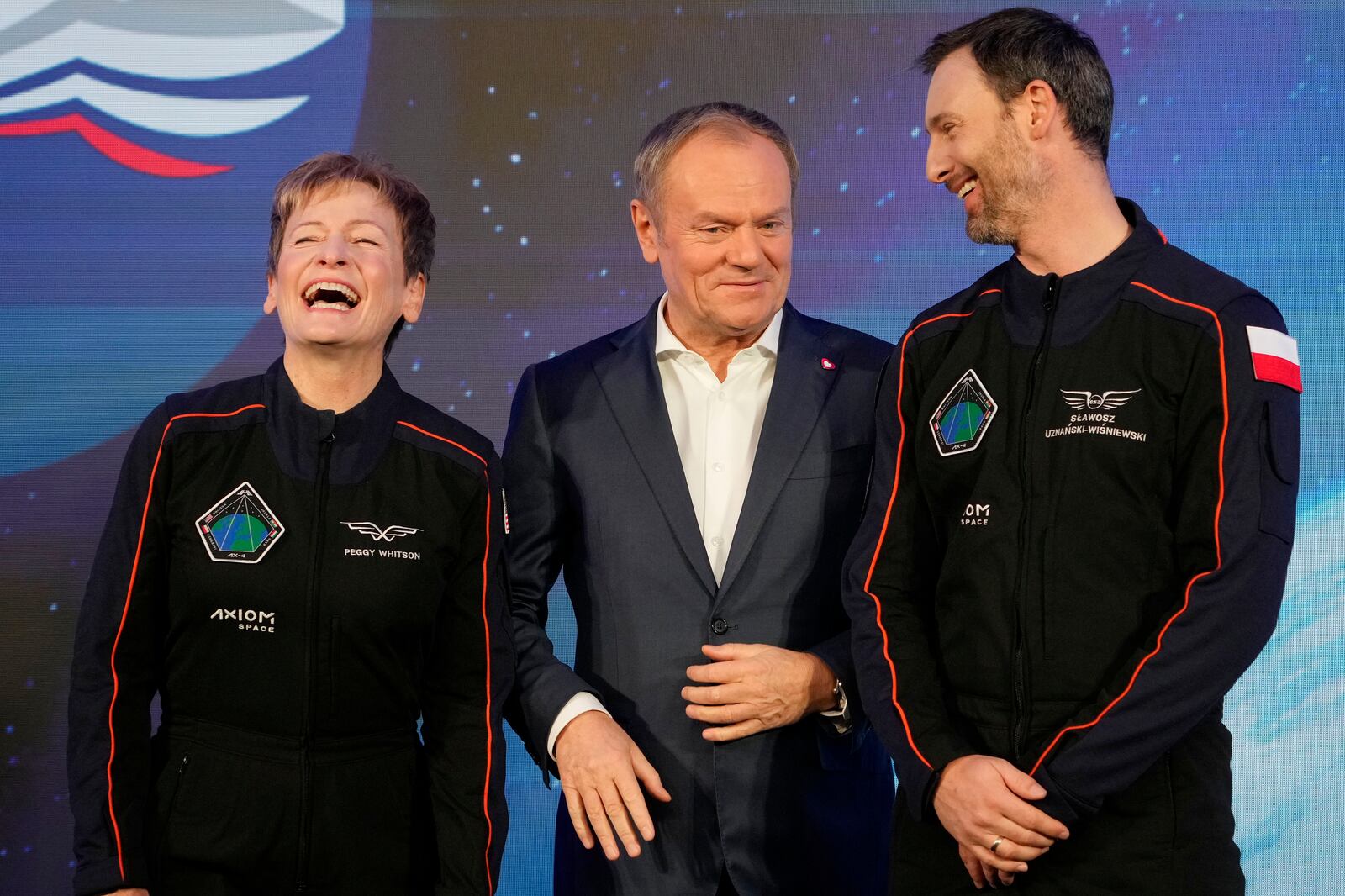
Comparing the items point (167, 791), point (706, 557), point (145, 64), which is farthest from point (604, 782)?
point (145, 64)

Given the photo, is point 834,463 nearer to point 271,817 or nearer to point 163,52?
point 271,817

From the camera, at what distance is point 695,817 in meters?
2.10

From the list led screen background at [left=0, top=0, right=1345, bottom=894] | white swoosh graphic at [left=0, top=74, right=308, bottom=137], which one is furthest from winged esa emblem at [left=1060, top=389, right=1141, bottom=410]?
white swoosh graphic at [left=0, top=74, right=308, bottom=137]

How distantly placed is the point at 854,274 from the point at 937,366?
4.96ft

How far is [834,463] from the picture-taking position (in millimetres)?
2205

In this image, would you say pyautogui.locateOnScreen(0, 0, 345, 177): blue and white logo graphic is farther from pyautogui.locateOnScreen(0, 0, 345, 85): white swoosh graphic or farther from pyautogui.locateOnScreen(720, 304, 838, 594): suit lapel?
pyautogui.locateOnScreen(720, 304, 838, 594): suit lapel

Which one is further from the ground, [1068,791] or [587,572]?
[587,572]

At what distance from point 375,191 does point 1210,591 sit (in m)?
1.36

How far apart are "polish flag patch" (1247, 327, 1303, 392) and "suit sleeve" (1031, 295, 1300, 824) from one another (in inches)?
0.4

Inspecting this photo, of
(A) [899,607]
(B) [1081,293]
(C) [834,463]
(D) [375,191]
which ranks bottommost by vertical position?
(A) [899,607]

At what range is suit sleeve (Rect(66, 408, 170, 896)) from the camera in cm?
171

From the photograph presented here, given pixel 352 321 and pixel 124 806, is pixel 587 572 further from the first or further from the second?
pixel 124 806

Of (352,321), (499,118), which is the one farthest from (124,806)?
(499,118)

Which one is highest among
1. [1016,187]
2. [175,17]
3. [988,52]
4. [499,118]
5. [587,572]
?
[175,17]
